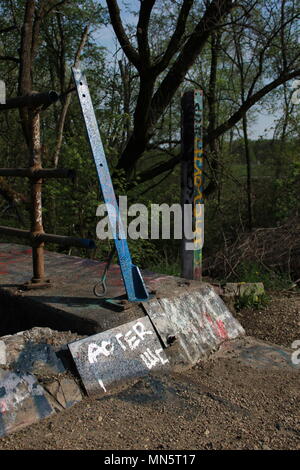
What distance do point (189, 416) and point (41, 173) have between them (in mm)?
1600

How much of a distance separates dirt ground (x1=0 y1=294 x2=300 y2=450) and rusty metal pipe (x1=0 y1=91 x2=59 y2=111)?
1644 millimetres

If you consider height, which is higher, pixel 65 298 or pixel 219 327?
pixel 65 298

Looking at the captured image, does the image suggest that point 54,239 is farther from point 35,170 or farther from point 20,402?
point 20,402

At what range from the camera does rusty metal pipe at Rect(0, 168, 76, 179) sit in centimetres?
251

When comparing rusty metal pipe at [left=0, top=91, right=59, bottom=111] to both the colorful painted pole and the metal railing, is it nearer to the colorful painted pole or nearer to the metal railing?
the metal railing

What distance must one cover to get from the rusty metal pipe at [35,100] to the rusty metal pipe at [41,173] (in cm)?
39

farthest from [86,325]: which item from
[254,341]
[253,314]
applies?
[253,314]

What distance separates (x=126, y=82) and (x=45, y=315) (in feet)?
19.6

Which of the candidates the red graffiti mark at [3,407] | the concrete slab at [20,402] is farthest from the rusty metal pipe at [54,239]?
the red graffiti mark at [3,407]

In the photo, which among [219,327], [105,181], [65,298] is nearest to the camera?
[105,181]

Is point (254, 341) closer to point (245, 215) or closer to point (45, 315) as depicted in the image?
point (45, 315)

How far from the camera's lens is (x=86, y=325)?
237 cm

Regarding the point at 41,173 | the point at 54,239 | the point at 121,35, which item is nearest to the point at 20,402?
the point at 54,239

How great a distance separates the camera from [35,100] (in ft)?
8.60
